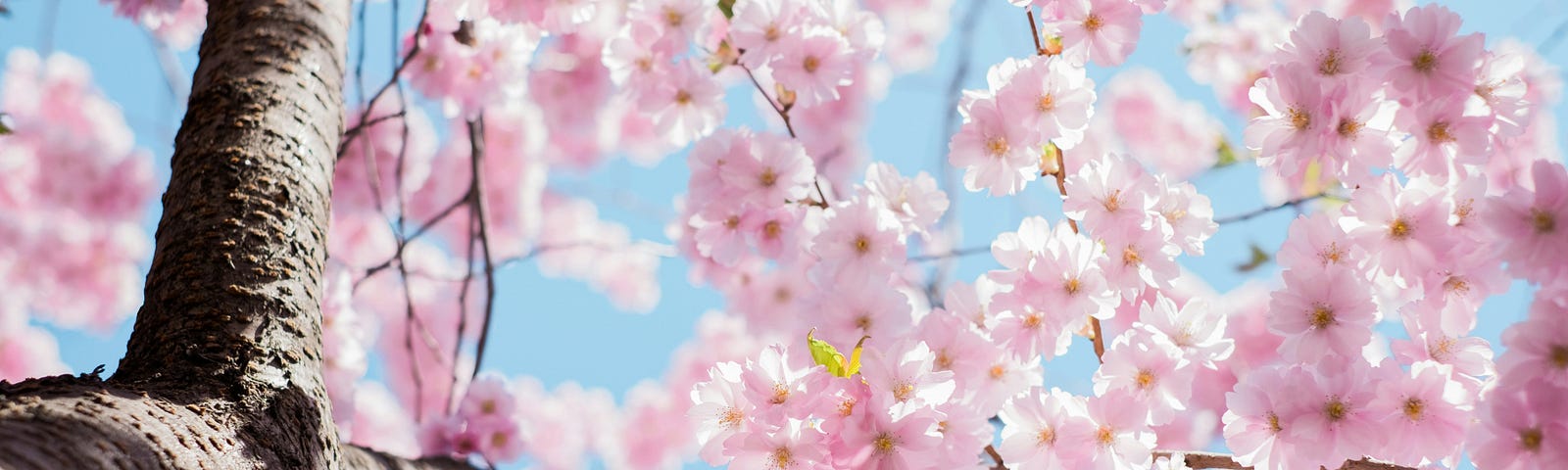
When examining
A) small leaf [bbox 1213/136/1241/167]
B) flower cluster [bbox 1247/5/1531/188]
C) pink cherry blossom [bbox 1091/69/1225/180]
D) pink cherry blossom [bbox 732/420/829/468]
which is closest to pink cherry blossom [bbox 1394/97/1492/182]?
flower cluster [bbox 1247/5/1531/188]

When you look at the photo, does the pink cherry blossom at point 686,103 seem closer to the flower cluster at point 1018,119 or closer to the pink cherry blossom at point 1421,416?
the flower cluster at point 1018,119

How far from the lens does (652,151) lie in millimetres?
4172

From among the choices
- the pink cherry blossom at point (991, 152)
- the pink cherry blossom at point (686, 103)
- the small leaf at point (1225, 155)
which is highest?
the pink cherry blossom at point (686, 103)

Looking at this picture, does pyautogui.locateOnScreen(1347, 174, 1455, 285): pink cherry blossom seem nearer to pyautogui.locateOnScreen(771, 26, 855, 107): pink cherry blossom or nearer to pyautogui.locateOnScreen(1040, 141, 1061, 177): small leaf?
pyautogui.locateOnScreen(1040, 141, 1061, 177): small leaf

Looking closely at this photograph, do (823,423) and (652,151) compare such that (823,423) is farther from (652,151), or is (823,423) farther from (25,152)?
(25,152)

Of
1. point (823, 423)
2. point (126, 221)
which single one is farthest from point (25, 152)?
point (823, 423)

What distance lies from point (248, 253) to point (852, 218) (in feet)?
2.54

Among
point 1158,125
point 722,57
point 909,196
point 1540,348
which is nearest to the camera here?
point 1540,348

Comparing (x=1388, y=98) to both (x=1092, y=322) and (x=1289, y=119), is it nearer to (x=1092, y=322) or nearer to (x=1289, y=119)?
(x=1289, y=119)

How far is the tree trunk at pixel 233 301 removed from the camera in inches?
30.2

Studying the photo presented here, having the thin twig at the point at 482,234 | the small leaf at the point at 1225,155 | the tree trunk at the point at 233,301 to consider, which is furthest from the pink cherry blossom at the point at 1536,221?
the thin twig at the point at 482,234

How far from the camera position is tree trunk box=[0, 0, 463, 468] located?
77 cm

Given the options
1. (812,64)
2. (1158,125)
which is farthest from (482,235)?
(1158,125)

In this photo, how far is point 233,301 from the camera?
37.1 inches
